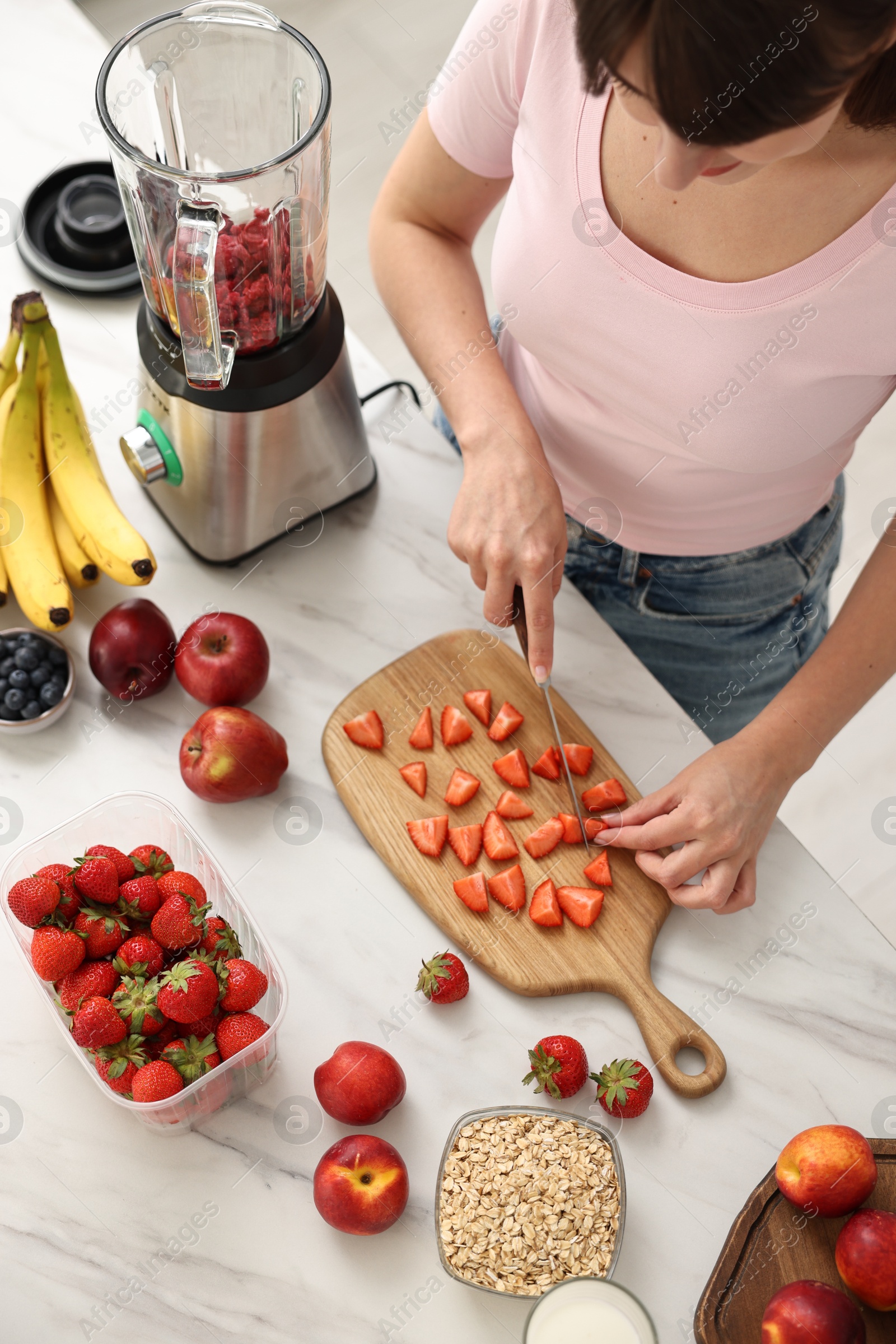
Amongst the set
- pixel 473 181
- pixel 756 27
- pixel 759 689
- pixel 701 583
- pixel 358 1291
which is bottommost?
pixel 358 1291

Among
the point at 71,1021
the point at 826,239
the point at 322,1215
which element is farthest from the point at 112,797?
the point at 826,239

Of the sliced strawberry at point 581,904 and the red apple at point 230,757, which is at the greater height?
the red apple at point 230,757

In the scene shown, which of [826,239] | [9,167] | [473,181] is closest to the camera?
[826,239]

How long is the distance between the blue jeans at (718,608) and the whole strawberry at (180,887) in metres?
0.60

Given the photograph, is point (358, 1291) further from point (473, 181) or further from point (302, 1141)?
point (473, 181)

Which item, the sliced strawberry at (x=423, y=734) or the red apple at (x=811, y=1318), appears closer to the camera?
the red apple at (x=811, y=1318)

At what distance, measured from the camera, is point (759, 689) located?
1.38m

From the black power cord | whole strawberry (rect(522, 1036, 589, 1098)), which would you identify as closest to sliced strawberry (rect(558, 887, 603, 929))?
whole strawberry (rect(522, 1036, 589, 1098))

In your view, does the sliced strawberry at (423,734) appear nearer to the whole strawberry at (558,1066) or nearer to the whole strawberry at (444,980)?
the whole strawberry at (444,980)

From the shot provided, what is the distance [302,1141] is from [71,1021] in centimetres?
25

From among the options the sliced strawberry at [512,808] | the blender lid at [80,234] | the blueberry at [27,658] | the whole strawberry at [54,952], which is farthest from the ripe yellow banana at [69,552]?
the sliced strawberry at [512,808]

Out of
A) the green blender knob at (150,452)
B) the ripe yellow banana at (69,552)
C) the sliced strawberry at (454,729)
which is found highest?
the green blender knob at (150,452)

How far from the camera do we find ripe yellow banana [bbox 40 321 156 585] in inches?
45.2

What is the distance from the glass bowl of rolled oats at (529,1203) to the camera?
2.97 ft
